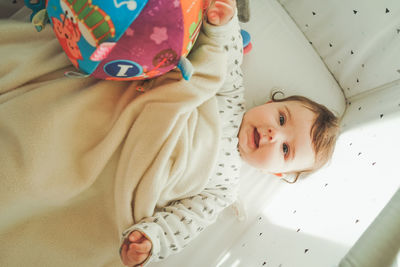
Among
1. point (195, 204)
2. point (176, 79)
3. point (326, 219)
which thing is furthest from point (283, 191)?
point (176, 79)

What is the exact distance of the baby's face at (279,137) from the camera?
0.84 m

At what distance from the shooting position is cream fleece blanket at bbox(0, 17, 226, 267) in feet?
2.22

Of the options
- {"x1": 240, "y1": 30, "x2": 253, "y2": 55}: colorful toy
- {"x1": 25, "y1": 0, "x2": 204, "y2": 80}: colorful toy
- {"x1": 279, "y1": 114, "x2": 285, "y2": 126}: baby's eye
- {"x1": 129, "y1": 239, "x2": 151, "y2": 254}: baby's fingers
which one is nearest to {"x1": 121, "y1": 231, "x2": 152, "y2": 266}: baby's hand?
{"x1": 129, "y1": 239, "x2": 151, "y2": 254}: baby's fingers

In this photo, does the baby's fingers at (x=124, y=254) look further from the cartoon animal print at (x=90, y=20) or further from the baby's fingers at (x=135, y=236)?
the cartoon animal print at (x=90, y=20)

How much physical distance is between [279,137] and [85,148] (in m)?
0.52

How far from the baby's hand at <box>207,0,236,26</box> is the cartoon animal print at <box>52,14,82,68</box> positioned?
342 millimetres

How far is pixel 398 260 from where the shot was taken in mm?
412

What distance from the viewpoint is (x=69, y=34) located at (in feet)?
1.71

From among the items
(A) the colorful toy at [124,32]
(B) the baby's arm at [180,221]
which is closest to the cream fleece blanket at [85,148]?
(B) the baby's arm at [180,221]

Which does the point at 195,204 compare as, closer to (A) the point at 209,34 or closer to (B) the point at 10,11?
(A) the point at 209,34

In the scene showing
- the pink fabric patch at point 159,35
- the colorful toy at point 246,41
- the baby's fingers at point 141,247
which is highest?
the pink fabric patch at point 159,35

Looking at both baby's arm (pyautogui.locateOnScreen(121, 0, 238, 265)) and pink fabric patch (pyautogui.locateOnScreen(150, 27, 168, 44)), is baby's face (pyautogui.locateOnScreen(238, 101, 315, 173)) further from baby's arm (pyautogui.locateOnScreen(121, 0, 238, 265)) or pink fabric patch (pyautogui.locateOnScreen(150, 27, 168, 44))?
pink fabric patch (pyautogui.locateOnScreen(150, 27, 168, 44))

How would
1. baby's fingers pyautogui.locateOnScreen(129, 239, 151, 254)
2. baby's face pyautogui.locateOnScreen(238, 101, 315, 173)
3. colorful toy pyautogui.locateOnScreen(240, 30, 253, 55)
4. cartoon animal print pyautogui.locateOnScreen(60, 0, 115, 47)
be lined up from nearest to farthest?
cartoon animal print pyautogui.locateOnScreen(60, 0, 115, 47) < baby's fingers pyautogui.locateOnScreen(129, 239, 151, 254) < baby's face pyautogui.locateOnScreen(238, 101, 315, 173) < colorful toy pyautogui.locateOnScreen(240, 30, 253, 55)

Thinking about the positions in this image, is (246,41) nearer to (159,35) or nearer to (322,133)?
(322,133)
